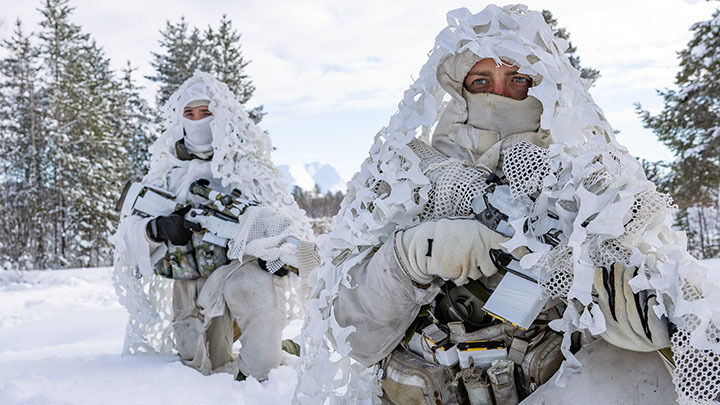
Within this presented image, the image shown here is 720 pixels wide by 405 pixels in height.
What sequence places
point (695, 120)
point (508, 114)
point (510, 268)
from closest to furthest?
1. point (510, 268)
2. point (508, 114)
3. point (695, 120)

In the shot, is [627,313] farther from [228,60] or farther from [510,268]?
[228,60]

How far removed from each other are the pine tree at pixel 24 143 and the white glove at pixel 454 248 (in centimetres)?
1958

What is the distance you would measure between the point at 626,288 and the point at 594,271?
80mm

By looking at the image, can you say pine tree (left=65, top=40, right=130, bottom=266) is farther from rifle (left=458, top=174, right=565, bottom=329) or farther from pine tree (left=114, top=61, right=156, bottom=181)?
rifle (left=458, top=174, right=565, bottom=329)

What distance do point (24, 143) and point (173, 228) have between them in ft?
59.5

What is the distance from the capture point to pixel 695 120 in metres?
11.0

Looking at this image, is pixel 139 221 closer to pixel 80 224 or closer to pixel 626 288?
pixel 626 288

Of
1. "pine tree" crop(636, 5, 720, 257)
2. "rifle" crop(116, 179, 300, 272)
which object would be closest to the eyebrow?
"rifle" crop(116, 179, 300, 272)

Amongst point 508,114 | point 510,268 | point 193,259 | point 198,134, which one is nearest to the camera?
point 510,268

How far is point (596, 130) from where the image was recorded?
1806 millimetres

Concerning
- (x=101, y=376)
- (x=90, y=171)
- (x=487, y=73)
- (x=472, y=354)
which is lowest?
(x=101, y=376)

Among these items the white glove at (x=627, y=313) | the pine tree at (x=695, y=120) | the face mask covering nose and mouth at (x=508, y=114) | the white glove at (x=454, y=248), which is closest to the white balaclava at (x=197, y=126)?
the face mask covering nose and mouth at (x=508, y=114)

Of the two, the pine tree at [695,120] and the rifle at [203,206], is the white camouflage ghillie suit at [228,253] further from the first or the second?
the pine tree at [695,120]

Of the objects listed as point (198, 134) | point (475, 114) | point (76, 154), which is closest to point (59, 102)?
point (76, 154)
